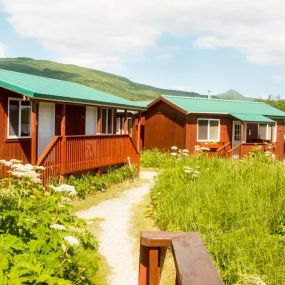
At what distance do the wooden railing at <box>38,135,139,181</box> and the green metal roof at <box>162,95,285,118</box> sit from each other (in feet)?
27.9

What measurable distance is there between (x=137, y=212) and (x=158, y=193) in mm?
1181

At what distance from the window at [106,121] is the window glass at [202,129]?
8197 mm

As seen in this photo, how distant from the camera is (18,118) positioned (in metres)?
14.5

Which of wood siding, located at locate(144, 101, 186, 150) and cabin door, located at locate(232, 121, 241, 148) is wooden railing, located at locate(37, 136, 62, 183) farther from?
cabin door, located at locate(232, 121, 241, 148)

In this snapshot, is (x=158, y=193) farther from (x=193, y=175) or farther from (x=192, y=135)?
(x=192, y=135)

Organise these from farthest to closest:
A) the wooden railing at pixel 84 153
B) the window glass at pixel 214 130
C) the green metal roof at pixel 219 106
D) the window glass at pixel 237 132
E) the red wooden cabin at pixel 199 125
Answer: the window glass at pixel 237 132, the window glass at pixel 214 130, the green metal roof at pixel 219 106, the red wooden cabin at pixel 199 125, the wooden railing at pixel 84 153

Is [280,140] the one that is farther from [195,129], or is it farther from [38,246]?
[38,246]

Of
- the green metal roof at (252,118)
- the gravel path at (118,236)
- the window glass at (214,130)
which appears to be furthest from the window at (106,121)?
the green metal roof at (252,118)

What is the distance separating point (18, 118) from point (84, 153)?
275cm

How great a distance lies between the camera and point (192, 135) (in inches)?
1097

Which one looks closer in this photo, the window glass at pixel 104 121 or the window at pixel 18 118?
the window at pixel 18 118

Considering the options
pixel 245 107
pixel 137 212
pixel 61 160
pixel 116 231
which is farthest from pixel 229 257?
pixel 245 107

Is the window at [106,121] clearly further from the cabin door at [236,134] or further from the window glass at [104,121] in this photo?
the cabin door at [236,134]

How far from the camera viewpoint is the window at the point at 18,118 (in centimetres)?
1417
